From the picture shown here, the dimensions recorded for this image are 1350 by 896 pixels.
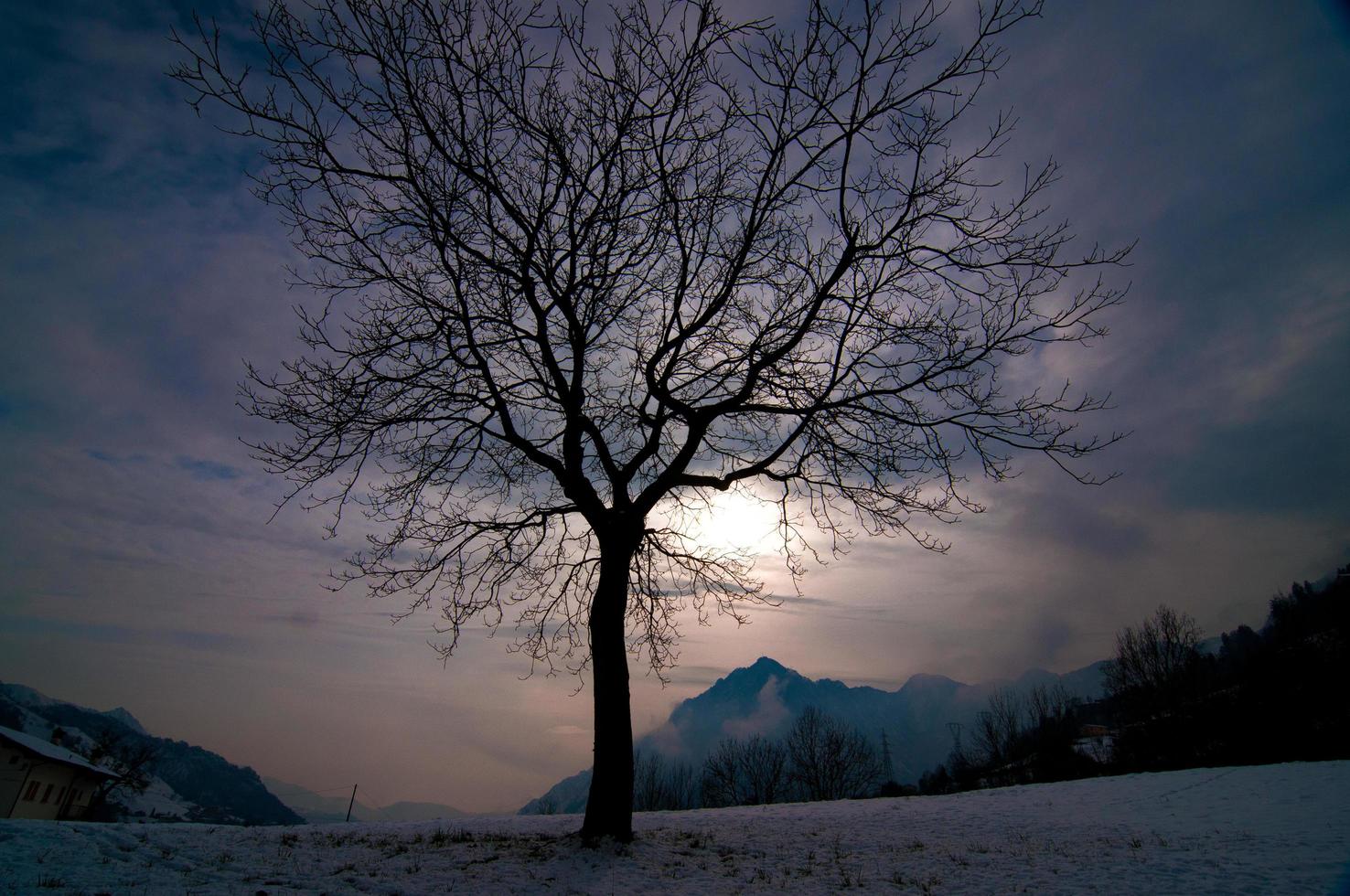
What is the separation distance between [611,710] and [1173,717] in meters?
64.7

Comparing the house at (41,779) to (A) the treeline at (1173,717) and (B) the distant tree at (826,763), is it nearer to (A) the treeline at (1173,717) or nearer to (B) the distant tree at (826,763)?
(B) the distant tree at (826,763)

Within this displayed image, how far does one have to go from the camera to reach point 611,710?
9.45 metres

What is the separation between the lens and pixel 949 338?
9422mm

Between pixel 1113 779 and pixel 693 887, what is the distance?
2169cm

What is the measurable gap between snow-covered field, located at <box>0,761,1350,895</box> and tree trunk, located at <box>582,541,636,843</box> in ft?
1.76

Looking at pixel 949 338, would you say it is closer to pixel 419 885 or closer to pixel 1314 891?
pixel 1314 891

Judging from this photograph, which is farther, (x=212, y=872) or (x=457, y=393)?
(x=457, y=393)

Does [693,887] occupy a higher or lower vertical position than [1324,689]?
lower

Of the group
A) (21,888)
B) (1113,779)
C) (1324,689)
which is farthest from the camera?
(1324,689)

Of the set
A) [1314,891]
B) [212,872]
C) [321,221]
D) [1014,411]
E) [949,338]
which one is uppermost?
[321,221]

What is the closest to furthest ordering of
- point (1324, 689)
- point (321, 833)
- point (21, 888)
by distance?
point (21, 888) < point (321, 833) < point (1324, 689)

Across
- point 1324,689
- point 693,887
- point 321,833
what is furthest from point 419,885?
point 1324,689

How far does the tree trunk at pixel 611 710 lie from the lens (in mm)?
9023

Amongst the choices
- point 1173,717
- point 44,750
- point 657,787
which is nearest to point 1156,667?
point 1173,717
